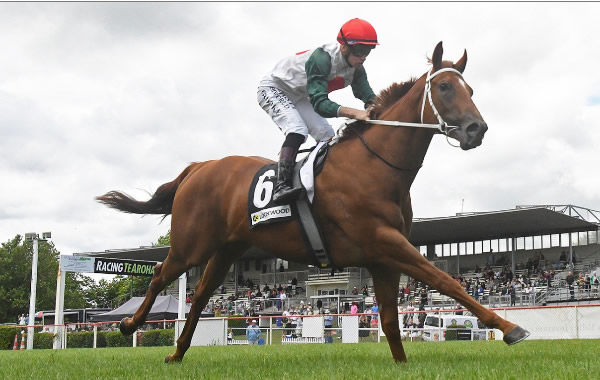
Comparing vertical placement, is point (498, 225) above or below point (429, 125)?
above

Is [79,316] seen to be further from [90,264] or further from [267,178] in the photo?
[267,178]

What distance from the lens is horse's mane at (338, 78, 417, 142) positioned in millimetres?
6422

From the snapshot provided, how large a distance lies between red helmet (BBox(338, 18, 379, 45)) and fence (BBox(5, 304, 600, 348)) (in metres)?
13.1

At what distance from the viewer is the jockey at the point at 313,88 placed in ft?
20.6

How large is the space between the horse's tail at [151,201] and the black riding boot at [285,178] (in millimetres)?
2068

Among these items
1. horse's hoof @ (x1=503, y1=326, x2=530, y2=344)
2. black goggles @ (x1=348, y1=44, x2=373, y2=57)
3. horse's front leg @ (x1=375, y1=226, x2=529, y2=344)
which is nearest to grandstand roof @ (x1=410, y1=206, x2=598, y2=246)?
black goggles @ (x1=348, y1=44, x2=373, y2=57)

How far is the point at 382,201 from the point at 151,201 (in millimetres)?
3723

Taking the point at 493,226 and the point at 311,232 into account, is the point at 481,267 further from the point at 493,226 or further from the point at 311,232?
the point at 311,232

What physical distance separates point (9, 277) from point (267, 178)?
68.0 metres

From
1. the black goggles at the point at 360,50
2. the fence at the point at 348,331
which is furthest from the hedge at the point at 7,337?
the black goggles at the point at 360,50

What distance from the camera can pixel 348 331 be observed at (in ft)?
64.9

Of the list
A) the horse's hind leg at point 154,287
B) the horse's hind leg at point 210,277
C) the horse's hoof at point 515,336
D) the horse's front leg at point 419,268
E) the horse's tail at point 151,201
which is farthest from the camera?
the horse's tail at point 151,201

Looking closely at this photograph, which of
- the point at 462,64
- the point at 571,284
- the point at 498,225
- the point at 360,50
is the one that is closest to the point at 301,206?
the point at 360,50

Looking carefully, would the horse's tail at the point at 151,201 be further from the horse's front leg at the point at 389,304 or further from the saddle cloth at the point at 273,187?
the horse's front leg at the point at 389,304
